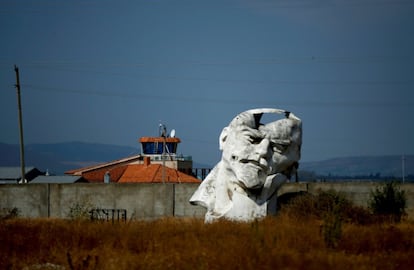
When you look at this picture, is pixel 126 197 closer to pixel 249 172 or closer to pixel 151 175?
pixel 249 172

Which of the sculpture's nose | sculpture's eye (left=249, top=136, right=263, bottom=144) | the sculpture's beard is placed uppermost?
sculpture's eye (left=249, top=136, right=263, bottom=144)

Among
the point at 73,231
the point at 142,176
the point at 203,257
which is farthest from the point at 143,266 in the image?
the point at 142,176

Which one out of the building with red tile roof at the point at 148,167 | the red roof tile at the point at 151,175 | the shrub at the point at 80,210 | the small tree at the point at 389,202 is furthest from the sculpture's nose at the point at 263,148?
the red roof tile at the point at 151,175

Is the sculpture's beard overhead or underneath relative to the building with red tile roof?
overhead

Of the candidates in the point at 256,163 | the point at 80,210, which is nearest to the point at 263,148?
the point at 256,163

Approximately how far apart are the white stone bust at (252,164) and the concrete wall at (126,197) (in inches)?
147

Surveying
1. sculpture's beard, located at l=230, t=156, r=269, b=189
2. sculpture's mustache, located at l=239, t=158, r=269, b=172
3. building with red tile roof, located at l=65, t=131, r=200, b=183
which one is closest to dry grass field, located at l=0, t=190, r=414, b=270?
sculpture's beard, located at l=230, t=156, r=269, b=189

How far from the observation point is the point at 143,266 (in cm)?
1398

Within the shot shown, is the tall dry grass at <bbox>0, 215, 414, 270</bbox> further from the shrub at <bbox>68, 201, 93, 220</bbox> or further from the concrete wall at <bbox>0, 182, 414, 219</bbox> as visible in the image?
the concrete wall at <bbox>0, 182, 414, 219</bbox>

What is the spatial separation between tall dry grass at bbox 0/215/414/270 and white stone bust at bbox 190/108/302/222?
0.90m

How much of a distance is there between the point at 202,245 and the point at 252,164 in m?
5.20

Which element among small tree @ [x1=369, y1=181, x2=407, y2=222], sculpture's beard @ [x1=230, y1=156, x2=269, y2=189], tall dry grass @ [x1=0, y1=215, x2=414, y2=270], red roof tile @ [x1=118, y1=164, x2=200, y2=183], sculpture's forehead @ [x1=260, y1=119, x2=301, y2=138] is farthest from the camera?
red roof tile @ [x1=118, y1=164, x2=200, y2=183]

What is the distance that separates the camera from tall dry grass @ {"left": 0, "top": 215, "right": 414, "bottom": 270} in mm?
14008

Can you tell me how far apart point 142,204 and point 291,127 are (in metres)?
6.65
